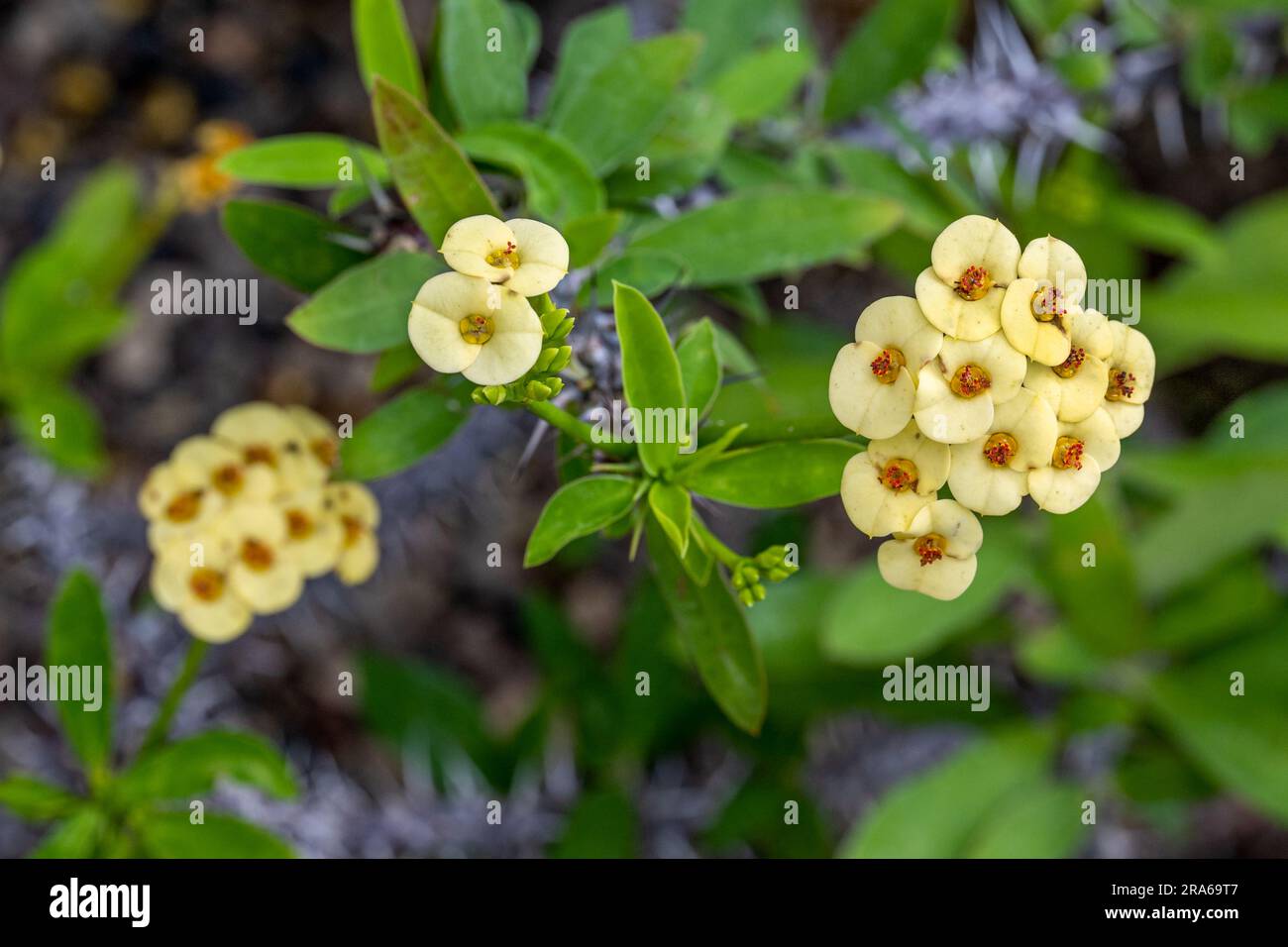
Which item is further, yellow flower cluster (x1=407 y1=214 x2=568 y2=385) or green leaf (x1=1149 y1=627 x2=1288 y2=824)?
green leaf (x1=1149 y1=627 x2=1288 y2=824)

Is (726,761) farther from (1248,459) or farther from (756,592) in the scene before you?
(756,592)

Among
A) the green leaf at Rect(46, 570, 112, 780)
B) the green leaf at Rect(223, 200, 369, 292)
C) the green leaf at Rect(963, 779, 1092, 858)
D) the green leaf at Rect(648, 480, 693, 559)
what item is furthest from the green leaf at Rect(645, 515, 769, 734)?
the green leaf at Rect(963, 779, 1092, 858)

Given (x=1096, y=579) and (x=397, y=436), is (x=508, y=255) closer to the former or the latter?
(x=397, y=436)

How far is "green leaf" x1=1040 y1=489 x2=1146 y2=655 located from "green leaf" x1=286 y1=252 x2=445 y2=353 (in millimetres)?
1621

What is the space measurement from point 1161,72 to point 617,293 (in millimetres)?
2082

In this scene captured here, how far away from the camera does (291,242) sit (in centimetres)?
164

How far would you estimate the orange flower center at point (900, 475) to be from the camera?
1.10 meters

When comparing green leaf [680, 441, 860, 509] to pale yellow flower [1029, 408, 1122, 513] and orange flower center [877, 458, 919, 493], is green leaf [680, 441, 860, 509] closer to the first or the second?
orange flower center [877, 458, 919, 493]

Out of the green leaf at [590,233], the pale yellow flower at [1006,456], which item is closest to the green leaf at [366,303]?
the green leaf at [590,233]

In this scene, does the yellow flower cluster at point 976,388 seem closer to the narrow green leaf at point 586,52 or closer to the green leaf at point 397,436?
the green leaf at point 397,436

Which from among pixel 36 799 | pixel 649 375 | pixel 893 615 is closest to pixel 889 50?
pixel 893 615

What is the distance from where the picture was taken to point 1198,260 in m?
3.05

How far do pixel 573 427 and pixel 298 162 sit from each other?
29.9 inches

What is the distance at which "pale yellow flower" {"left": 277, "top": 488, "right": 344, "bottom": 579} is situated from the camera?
65.7 inches
